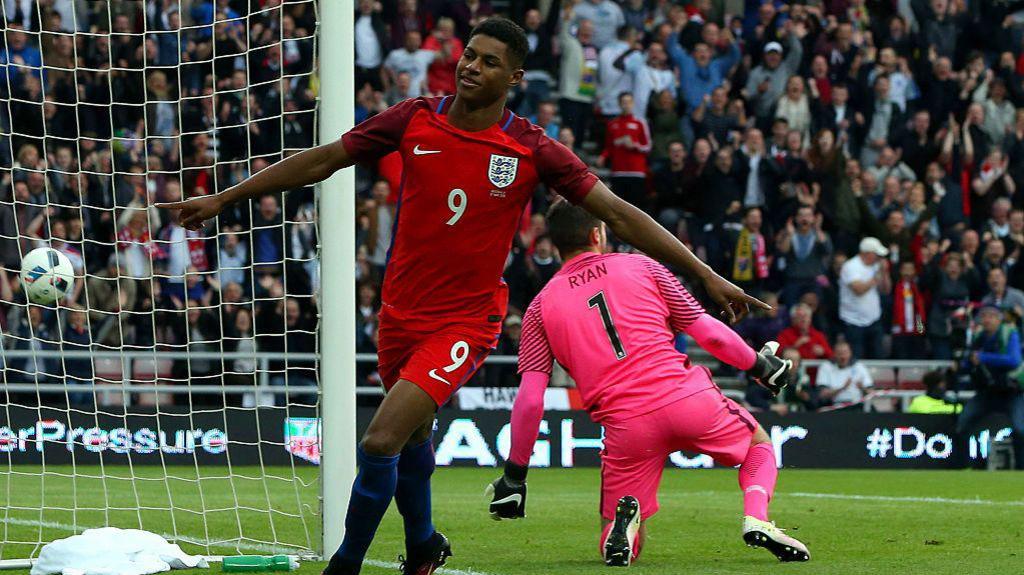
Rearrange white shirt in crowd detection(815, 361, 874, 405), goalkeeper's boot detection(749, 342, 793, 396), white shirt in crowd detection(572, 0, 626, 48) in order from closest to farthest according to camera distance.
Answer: goalkeeper's boot detection(749, 342, 793, 396)
white shirt in crowd detection(815, 361, 874, 405)
white shirt in crowd detection(572, 0, 626, 48)

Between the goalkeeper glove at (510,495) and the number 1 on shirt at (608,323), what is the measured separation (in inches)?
28.4

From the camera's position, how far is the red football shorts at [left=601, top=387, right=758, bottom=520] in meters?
7.48

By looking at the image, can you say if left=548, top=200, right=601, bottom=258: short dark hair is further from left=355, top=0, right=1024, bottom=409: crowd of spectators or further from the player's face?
left=355, top=0, right=1024, bottom=409: crowd of spectators

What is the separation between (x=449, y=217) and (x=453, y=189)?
0.11 metres

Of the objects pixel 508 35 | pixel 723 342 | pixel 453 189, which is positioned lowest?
pixel 723 342

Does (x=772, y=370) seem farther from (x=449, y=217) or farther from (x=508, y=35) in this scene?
Answer: (x=508, y=35)

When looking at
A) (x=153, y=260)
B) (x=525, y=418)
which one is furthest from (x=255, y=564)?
(x=153, y=260)

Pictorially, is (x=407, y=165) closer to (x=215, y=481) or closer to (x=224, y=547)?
(x=224, y=547)

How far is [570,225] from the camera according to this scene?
770cm

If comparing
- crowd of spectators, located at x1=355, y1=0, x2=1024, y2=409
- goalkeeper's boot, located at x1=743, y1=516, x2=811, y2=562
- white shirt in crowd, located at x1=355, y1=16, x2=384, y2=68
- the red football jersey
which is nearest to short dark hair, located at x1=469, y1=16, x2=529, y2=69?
the red football jersey

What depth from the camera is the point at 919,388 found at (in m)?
18.8

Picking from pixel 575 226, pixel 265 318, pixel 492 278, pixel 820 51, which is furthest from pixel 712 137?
pixel 492 278

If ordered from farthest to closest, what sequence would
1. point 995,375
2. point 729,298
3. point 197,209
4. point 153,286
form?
point 995,375 → point 153,286 → point 729,298 → point 197,209

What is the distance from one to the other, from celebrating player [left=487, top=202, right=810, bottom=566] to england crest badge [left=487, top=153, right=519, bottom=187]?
5.11 feet
